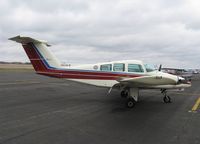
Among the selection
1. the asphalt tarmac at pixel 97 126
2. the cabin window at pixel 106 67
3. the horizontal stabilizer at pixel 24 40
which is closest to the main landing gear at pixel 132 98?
the asphalt tarmac at pixel 97 126

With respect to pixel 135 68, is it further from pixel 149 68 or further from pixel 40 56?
pixel 40 56

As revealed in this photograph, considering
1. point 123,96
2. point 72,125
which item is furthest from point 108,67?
point 72,125

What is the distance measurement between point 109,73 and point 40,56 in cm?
398

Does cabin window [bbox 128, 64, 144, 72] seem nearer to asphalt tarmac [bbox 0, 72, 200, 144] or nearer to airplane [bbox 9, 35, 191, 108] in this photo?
airplane [bbox 9, 35, 191, 108]

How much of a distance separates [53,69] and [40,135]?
20.8 feet

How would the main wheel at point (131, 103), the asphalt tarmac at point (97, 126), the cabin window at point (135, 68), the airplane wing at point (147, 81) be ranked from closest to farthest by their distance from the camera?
the asphalt tarmac at point (97, 126) < the airplane wing at point (147, 81) < the main wheel at point (131, 103) < the cabin window at point (135, 68)

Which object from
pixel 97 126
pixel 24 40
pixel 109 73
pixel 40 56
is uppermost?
pixel 24 40

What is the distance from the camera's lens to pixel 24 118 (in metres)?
7.04

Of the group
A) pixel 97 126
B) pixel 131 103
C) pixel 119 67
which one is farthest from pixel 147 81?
pixel 97 126

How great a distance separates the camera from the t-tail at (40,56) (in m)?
11.2

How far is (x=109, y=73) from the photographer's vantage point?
34.3ft

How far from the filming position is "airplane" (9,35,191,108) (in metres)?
9.47

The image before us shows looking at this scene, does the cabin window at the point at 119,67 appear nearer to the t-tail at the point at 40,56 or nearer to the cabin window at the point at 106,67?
the cabin window at the point at 106,67

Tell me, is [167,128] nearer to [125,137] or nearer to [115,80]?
[125,137]
